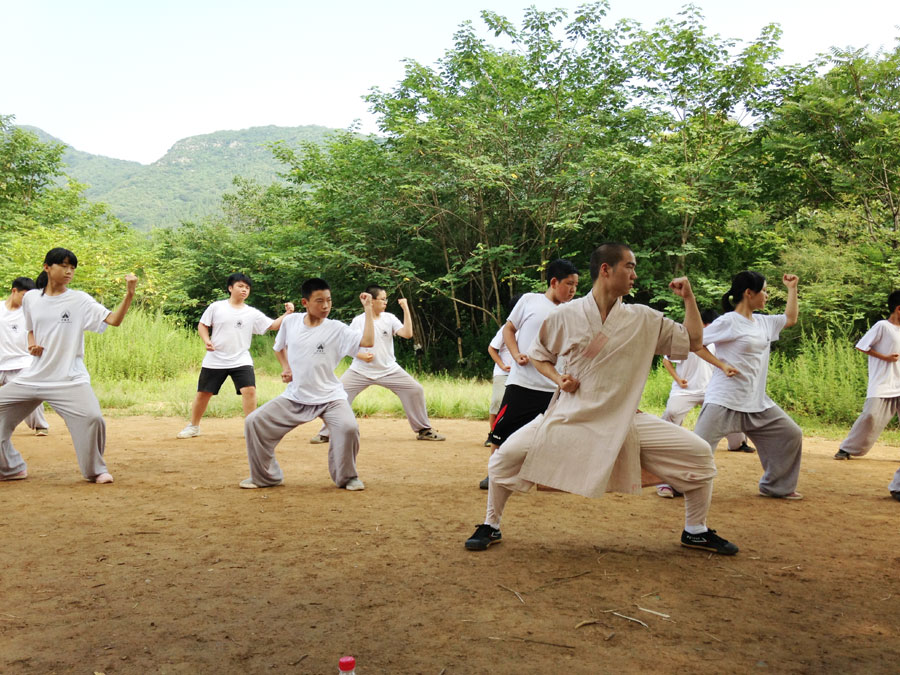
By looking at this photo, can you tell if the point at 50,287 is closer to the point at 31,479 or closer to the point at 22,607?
the point at 31,479

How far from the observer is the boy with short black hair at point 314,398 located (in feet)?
21.1

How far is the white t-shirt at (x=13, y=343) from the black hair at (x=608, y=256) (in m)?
7.49

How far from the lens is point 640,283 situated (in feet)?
54.8

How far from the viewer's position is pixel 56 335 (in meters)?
6.50

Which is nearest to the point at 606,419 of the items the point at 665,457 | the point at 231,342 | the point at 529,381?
the point at 665,457

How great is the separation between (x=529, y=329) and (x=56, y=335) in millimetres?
4156

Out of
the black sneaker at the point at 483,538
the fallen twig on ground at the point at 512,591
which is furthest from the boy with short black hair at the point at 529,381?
the fallen twig on ground at the point at 512,591

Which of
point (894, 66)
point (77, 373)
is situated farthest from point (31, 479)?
point (894, 66)

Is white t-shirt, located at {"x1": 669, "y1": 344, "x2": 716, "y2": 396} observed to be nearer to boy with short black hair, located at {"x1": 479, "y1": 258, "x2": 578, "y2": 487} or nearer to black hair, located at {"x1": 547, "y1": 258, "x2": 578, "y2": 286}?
boy with short black hair, located at {"x1": 479, "y1": 258, "x2": 578, "y2": 487}

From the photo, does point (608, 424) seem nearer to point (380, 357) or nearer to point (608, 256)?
point (608, 256)

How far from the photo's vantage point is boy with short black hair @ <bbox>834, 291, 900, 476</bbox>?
8.15m

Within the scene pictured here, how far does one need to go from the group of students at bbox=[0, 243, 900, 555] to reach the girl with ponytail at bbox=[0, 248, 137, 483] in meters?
0.01

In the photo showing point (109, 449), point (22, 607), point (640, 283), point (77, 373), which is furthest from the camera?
point (640, 283)

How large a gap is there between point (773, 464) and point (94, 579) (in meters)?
5.09
